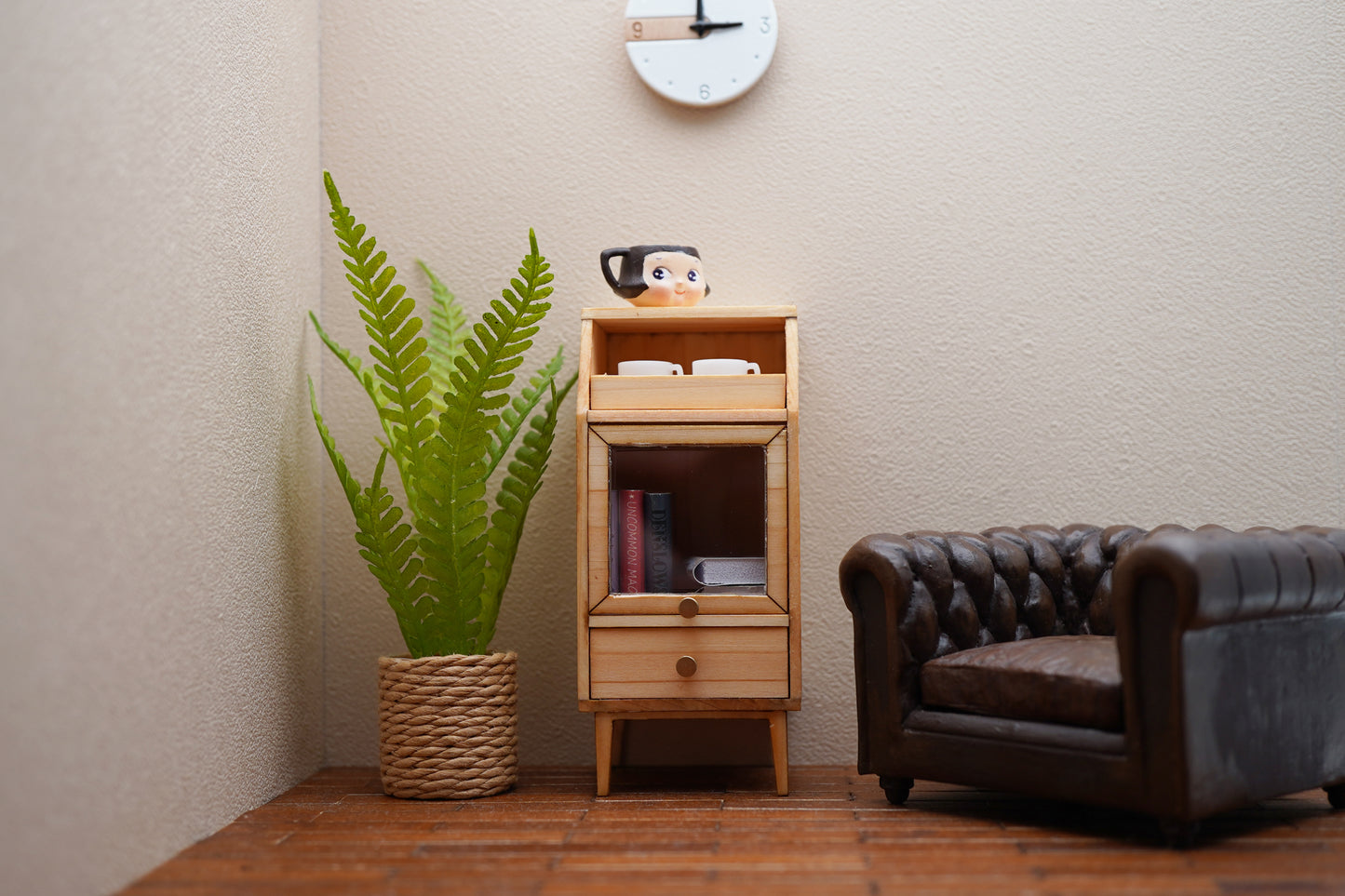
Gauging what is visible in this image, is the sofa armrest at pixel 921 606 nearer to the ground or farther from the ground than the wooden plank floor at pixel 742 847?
farther from the ground

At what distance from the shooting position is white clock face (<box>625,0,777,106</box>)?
3.22 meters

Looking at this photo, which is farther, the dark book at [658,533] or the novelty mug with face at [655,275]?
the novelty mug with face at [655,275]

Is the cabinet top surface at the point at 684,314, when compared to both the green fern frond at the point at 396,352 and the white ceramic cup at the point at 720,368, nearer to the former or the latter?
the white ceramic cup at the point at 720,368

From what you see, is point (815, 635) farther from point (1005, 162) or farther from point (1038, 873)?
point (1005, 162)

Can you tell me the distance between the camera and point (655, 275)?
292 centimetres

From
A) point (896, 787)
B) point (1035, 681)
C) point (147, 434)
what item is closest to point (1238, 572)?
point (1035, 681)

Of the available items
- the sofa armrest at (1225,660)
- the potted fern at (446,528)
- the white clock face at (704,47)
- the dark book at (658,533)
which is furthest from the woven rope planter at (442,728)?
the white clock face at (704,47)

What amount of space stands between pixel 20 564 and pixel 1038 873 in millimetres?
1781

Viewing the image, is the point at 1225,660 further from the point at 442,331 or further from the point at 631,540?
the point at 442,331

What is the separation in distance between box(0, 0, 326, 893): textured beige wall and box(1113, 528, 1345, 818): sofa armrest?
1.85 m

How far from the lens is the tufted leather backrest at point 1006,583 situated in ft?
8.54

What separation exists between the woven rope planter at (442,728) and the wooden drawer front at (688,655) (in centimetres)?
28

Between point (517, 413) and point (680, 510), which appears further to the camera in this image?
A: point (517, 413)

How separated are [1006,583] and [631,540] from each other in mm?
899
